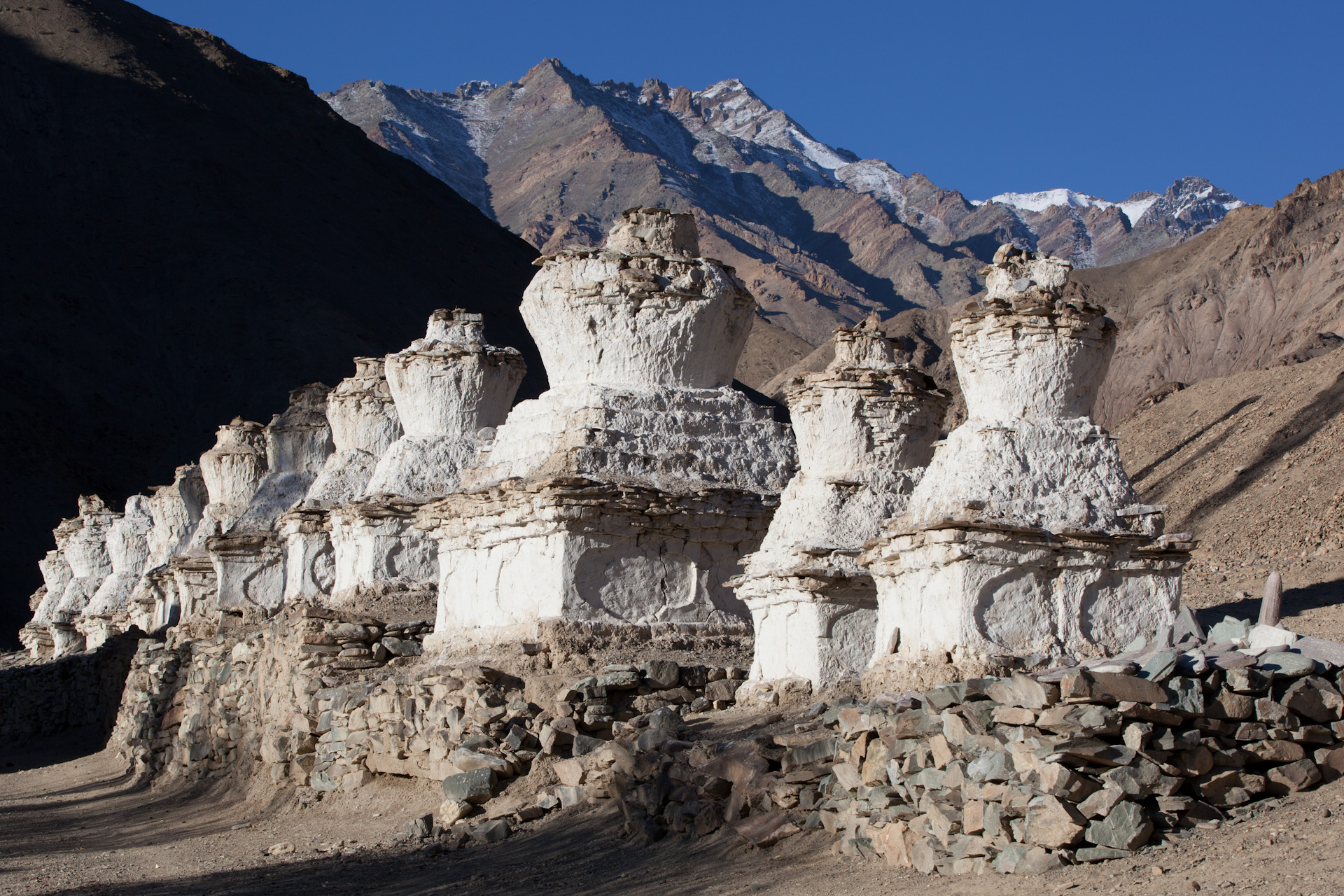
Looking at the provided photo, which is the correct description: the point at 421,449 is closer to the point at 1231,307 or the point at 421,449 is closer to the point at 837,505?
the point at 837,505

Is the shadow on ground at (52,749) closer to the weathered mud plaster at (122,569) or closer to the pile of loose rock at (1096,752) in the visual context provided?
the weathered mud plaster at (122,569)

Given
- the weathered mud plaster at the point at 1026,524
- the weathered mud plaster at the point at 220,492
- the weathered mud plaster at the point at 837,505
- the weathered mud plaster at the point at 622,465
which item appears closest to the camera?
the weathered mud plaster at the point at 1026,524

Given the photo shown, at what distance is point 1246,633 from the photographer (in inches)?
269

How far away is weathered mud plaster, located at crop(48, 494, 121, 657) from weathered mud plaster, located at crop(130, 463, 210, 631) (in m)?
5.06

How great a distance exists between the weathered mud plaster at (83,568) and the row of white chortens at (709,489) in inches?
493

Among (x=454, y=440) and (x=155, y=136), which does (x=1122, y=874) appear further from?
(x=155, y=136)

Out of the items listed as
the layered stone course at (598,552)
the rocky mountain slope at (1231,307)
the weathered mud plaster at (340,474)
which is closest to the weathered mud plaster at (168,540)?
the weathered mud plaster at (340,474)

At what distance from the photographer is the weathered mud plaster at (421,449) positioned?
47.9ft

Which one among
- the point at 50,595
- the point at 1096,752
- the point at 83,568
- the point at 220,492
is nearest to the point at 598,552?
the point at 1096,752

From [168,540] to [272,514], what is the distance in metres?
7.05

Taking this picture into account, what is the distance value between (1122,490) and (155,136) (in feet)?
222

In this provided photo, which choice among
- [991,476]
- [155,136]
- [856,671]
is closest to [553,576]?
[856,671]

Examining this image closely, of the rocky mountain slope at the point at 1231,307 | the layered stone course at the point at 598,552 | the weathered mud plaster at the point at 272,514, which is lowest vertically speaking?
the layered stone course at the point at 598,552

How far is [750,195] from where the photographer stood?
146 meters
